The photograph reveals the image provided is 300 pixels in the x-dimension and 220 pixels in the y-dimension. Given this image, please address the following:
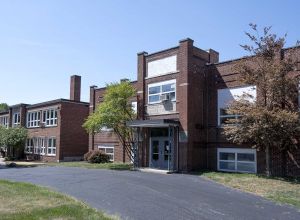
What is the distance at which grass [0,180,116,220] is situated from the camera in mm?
9391

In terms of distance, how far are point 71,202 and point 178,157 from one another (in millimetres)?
13338

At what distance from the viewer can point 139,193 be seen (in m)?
14.0

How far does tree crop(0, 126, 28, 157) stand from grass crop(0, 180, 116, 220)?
2718cm

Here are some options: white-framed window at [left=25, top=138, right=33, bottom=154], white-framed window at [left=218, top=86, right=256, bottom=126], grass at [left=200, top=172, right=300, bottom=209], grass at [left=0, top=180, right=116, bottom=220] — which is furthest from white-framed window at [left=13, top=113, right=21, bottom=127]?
grass at [left=0, top=180, right=116, bottom=220]

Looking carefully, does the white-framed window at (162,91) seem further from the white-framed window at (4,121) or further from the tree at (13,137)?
the white-framed window at (4,121)

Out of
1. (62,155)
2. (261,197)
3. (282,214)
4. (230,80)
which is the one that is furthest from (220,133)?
(62,155)

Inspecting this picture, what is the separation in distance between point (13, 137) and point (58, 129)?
20.3ft

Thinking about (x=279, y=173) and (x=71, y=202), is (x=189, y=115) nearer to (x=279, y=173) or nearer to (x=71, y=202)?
(x=279, y=173)

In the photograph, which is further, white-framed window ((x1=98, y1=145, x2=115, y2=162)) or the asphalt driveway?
white-framed window ((x1=98, y1=145, x2=115, y2=162))

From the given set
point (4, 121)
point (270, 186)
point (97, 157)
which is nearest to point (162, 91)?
point (97, 157)

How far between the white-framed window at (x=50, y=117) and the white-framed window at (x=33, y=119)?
1.65 m

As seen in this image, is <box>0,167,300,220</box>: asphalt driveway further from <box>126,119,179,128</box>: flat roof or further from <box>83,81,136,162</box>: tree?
<box>83,81,136,162</box>: tree

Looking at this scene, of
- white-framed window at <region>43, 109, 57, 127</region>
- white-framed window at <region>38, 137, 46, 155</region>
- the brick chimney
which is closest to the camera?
white-framed window at <region>43, 109, 57, 127</region>

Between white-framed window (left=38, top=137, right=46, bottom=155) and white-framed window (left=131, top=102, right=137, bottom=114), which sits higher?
white-framed window (left=131, top=102, right=137, bottom=114)
